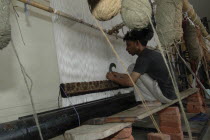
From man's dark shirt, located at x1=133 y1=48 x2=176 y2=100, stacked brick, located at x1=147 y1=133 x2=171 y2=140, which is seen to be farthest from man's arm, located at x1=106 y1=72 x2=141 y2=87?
stacked brick, located at x1=147 y1=133 x2=171 y2=140

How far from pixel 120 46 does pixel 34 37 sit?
138cm

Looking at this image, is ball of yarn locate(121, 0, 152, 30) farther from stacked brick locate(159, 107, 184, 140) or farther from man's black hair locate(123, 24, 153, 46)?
stacked brick locate(159, 107, 184, 140)

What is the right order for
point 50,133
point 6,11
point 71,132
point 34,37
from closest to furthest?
point 6,11 < point 71,132 < point 50,133 < point 34,37

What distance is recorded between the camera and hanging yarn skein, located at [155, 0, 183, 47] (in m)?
1.51

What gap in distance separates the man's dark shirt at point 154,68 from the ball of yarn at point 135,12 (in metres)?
0.76

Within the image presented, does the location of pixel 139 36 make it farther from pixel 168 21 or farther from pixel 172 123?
pixel 172 123

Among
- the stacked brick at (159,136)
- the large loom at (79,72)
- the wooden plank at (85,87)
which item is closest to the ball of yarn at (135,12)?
the large loom at (79,72)

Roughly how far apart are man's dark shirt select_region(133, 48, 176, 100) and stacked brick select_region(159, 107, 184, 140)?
157mm

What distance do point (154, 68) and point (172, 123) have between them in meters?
0.54

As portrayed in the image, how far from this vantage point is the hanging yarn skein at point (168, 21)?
1510 millimetres

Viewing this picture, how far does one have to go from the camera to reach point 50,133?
1.22 meters

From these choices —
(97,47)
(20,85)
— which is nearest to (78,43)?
(97,47)

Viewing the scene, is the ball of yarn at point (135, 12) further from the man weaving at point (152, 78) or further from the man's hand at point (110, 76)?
the man's hand at point (110, 76)

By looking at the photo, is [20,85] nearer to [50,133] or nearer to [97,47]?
[50,133]
